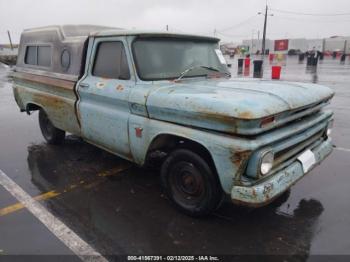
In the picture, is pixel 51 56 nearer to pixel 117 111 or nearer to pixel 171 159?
pixel 117 111

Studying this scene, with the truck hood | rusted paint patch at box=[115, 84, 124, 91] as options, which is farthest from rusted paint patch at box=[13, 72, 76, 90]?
the truck hood

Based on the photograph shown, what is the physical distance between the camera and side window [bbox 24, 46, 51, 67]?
17.7ft

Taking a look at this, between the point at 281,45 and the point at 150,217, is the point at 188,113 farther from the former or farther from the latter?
the point at 281,45

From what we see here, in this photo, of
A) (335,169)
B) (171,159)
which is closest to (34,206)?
(171,159)

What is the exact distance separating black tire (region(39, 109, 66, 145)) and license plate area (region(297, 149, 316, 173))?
4.36m

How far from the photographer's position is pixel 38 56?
5688mm

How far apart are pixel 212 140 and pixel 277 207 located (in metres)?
1.44

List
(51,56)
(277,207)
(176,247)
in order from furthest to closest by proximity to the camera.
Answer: (51,56)
(277,207)
(176,247)

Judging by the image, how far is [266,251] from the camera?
2.94 metres

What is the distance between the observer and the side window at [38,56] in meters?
5.39

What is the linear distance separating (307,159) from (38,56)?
483cm

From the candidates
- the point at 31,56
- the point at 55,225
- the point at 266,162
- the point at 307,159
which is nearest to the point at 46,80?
the point at 31,56

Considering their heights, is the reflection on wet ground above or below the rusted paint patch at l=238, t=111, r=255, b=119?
below

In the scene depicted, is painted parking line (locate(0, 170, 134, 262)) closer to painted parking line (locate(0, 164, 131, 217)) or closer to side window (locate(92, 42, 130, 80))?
painted parking line (locate(0, 164, 131, 217))
